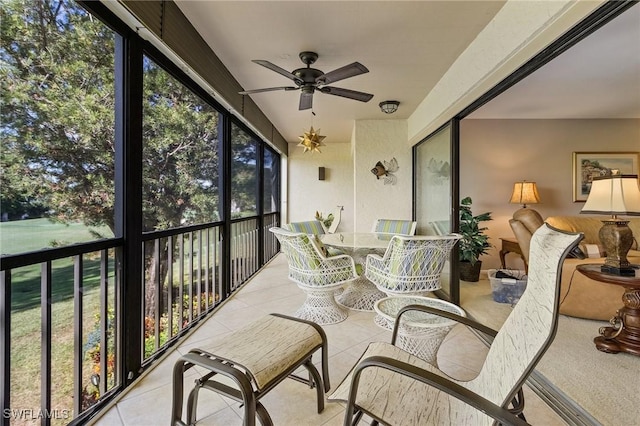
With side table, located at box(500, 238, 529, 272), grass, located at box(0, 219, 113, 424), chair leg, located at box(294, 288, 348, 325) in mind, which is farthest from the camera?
side table, located at box(500, 238, 529, 272)

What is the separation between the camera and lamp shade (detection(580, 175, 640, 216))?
2.09m

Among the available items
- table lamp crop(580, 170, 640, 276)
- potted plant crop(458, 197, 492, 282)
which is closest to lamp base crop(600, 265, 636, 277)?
table lamp crop(580, 170, 640, 276)

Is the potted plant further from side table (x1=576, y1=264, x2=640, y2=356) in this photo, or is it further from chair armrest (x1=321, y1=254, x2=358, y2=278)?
chair armrest (x1=321, y1=254, x2=358, y2=278)

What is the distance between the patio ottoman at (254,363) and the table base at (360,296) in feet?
4.82

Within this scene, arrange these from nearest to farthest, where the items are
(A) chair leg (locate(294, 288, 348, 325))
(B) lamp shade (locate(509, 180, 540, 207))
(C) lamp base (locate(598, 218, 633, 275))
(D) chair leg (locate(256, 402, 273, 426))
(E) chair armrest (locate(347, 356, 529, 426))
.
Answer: (E) chair armrest (locate(347, 356, 529, 426))
(D) chair leg (locate(256, 402, 273, 426))
(C) lamp base (locate(598, 218, 633, 275))
(A) chair leg (locate(294, 288, 348, 325))
(B) lamp shade (locate(509, 180, 540, 207))

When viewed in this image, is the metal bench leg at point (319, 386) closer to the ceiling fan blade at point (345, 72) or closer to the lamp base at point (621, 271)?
the ceiling fan blade at point (345, 72)

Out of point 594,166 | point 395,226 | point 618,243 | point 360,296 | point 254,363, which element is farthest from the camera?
point 594,166

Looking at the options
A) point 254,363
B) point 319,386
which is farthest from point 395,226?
point 254,363

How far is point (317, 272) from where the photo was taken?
8.77ft

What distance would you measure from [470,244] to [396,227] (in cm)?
103

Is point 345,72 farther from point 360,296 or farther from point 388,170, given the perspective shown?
point 388,170

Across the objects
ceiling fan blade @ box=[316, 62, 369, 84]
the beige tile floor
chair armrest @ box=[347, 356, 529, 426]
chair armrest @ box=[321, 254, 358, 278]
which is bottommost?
the beige tile floor

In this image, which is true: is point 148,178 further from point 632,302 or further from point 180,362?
point 632,302

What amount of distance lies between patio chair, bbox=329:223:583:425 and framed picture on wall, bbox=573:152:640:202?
15.3 ft
